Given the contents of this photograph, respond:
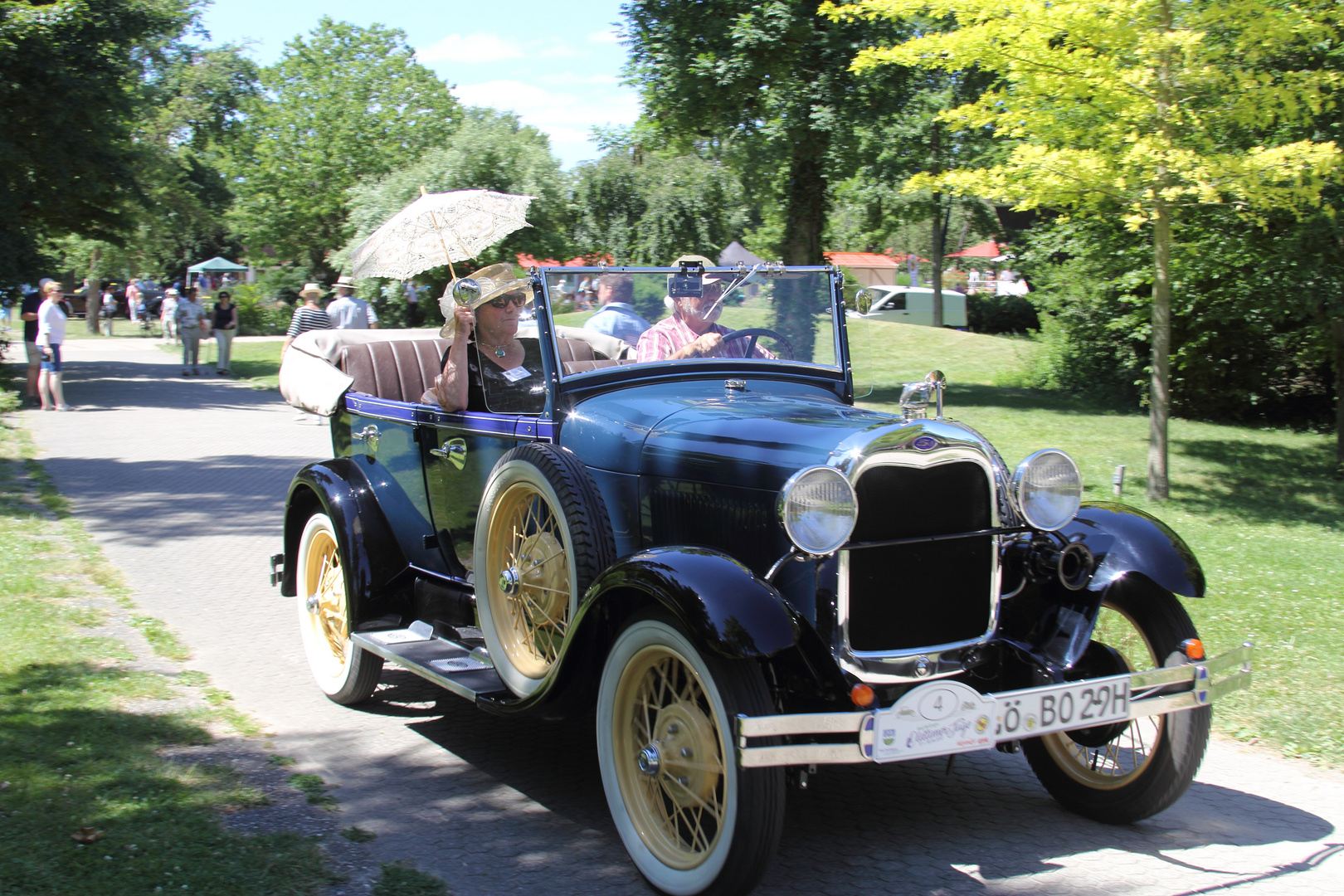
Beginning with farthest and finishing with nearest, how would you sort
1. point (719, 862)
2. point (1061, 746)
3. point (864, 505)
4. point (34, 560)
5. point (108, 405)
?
point (108, 405), point (34, 560), point (1061, 746), point (864, 505), point (719, 862)

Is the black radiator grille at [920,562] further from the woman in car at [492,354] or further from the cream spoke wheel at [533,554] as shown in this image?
the woman in car at [492,354]

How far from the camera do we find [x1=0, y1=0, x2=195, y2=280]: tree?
1569 cm

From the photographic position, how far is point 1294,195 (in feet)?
29.5

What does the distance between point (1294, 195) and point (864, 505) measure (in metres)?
7.69

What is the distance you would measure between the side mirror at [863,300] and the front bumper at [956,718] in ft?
6.95

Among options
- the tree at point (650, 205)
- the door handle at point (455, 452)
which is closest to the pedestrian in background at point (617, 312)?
the door handle at point (455, 452)

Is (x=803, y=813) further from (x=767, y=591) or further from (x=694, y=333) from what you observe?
(x=694, y=333)

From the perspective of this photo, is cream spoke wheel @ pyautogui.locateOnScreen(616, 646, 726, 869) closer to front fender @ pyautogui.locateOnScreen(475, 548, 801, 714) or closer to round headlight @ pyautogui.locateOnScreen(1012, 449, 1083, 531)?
front fender @ pyautogui.locateOnScreen(475, 548, 801, 714)

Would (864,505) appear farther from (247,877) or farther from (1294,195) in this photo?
(1294,195)

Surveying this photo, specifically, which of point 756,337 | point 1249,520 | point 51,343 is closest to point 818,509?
point 756,337

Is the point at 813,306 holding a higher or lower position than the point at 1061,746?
higher

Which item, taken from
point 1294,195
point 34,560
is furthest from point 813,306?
point 1294,195

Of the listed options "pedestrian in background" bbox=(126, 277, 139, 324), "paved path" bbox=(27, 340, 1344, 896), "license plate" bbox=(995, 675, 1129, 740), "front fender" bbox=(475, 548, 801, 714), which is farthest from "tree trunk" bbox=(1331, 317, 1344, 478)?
"pedestrian in background" bbox=(126, 277, 139, 324)

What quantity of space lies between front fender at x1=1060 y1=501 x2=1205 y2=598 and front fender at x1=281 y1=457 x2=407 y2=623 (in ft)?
9.33
